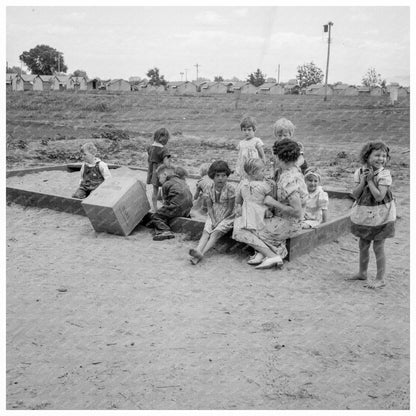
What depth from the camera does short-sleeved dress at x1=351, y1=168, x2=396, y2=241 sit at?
4562 mm

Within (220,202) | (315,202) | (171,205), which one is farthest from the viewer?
(171,205)

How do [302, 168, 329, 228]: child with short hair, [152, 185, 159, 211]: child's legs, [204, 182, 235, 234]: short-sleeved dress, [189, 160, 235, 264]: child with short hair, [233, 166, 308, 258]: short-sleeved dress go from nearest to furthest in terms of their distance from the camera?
[233, 166, 308, 258]: short-sleeved dress
[189, 160, 235, 264]: child with short hair
[204, 182, 235, 234]: short-sleeved dress
[302, 168, 329, 228]: child with short hair
[152, 185, 159, 211]: child's legs

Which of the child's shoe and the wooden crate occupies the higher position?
the wooden crate

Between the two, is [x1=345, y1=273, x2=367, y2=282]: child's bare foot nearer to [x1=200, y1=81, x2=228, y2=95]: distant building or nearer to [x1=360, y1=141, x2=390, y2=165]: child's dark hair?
[x1=360, y1=141, x2=390, y2=165]: child's dark hair

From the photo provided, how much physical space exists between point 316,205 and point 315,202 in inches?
1.4

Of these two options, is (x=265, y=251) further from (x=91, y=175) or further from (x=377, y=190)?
(x=91, y=175)

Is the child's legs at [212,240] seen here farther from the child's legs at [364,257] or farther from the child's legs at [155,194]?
the child's legs at [155,194]

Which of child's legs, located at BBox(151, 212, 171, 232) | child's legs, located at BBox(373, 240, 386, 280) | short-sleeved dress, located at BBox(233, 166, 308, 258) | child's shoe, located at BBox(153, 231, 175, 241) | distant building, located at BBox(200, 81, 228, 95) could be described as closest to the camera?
child's legs, located at BBox(373, 240, 386, 280)

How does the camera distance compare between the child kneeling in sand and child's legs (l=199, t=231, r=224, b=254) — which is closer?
child's legs (l=199, t=231, r=224, b=254)

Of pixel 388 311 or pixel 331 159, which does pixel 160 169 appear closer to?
pixel 388 311

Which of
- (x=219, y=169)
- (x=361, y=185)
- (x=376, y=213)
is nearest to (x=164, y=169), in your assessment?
(x=219, y=169)

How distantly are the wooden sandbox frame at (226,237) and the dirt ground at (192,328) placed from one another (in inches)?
4.1

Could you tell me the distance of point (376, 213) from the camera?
15.0 feet

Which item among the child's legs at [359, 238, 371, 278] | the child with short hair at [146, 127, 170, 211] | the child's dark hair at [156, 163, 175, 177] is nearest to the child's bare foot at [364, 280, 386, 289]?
the child's legs at [359, 238, 371, 278]
